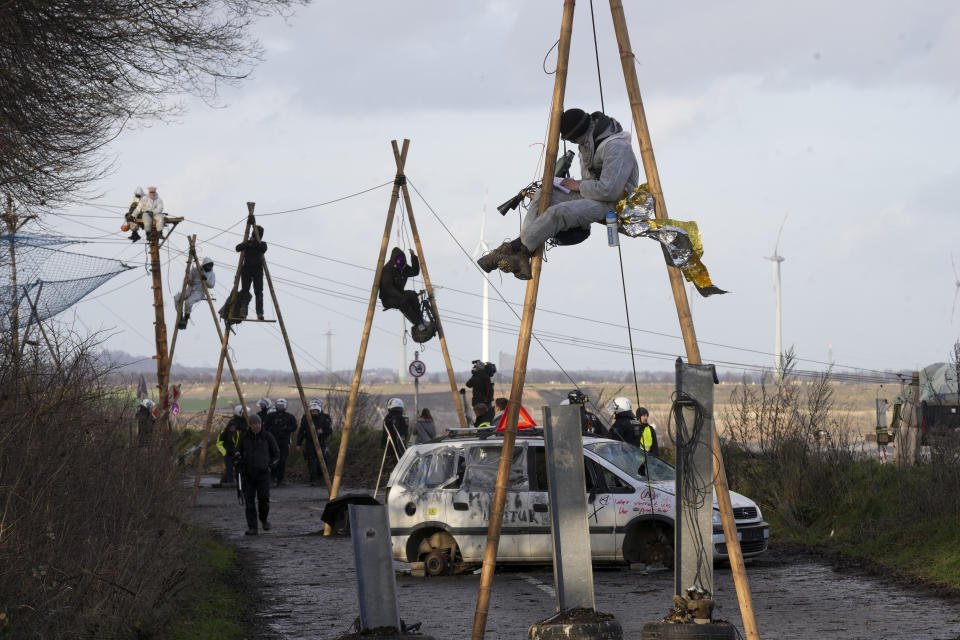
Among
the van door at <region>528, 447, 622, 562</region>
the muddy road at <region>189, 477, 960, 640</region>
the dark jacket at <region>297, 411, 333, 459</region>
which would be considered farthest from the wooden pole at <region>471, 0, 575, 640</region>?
the dark jacket at <region>297, 411, 333, 459</region>

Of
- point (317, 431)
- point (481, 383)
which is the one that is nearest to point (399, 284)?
point (481, 383)

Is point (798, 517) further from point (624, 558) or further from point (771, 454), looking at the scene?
point (624, 558)

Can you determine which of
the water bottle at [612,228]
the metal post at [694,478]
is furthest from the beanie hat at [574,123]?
the metal post at [694,478]

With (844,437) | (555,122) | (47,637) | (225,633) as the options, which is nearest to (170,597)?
(225,633)

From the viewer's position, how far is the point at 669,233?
8.74 meters

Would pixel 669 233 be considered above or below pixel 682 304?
above

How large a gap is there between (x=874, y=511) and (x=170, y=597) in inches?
424

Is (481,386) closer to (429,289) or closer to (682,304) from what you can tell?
(429,289)

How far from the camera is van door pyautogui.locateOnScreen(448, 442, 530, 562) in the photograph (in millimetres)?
15734

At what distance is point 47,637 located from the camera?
8258 mm

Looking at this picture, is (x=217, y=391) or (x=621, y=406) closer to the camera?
(x=621, y=406)

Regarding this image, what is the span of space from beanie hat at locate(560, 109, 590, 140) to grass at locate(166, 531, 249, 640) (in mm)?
5048

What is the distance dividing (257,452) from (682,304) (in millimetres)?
13380

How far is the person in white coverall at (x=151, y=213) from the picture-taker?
27.4 m
